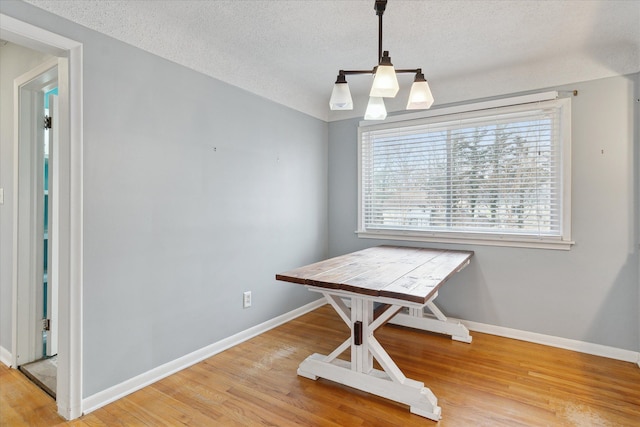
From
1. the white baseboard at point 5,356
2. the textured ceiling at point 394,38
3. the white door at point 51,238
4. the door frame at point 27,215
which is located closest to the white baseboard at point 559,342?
the textured ceiling at point 394,38

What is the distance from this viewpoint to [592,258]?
8.29ft

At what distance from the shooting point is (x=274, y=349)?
259cm

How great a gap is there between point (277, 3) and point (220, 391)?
2.37 meters

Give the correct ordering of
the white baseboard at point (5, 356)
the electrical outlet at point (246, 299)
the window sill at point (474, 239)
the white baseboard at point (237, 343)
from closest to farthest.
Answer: the white baseboard at point (237, 343), the white baseboard at point (5, 356), the window sill at point (474, 239), the electrical outlet at point (246, 299)

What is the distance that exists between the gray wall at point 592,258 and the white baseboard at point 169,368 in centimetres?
204

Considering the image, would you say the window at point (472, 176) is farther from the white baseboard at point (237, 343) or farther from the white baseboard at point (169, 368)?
the white baseboard at point (169, 368)

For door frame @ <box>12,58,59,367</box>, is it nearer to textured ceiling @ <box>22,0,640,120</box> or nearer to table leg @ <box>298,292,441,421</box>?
textured ceiling @ <box>22,0,640,120</box>

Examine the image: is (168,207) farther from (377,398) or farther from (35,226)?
(377,398)

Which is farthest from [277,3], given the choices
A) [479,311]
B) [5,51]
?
[479,311]

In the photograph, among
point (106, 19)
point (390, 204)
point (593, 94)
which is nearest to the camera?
point (106, 19)

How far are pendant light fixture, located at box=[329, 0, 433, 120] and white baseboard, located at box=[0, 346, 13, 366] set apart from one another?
2831 millimetres

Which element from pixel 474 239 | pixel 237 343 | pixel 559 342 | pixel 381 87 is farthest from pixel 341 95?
pixel 559 342

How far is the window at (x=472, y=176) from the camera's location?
2.67m

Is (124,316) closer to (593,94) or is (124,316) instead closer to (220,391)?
(220,391)
